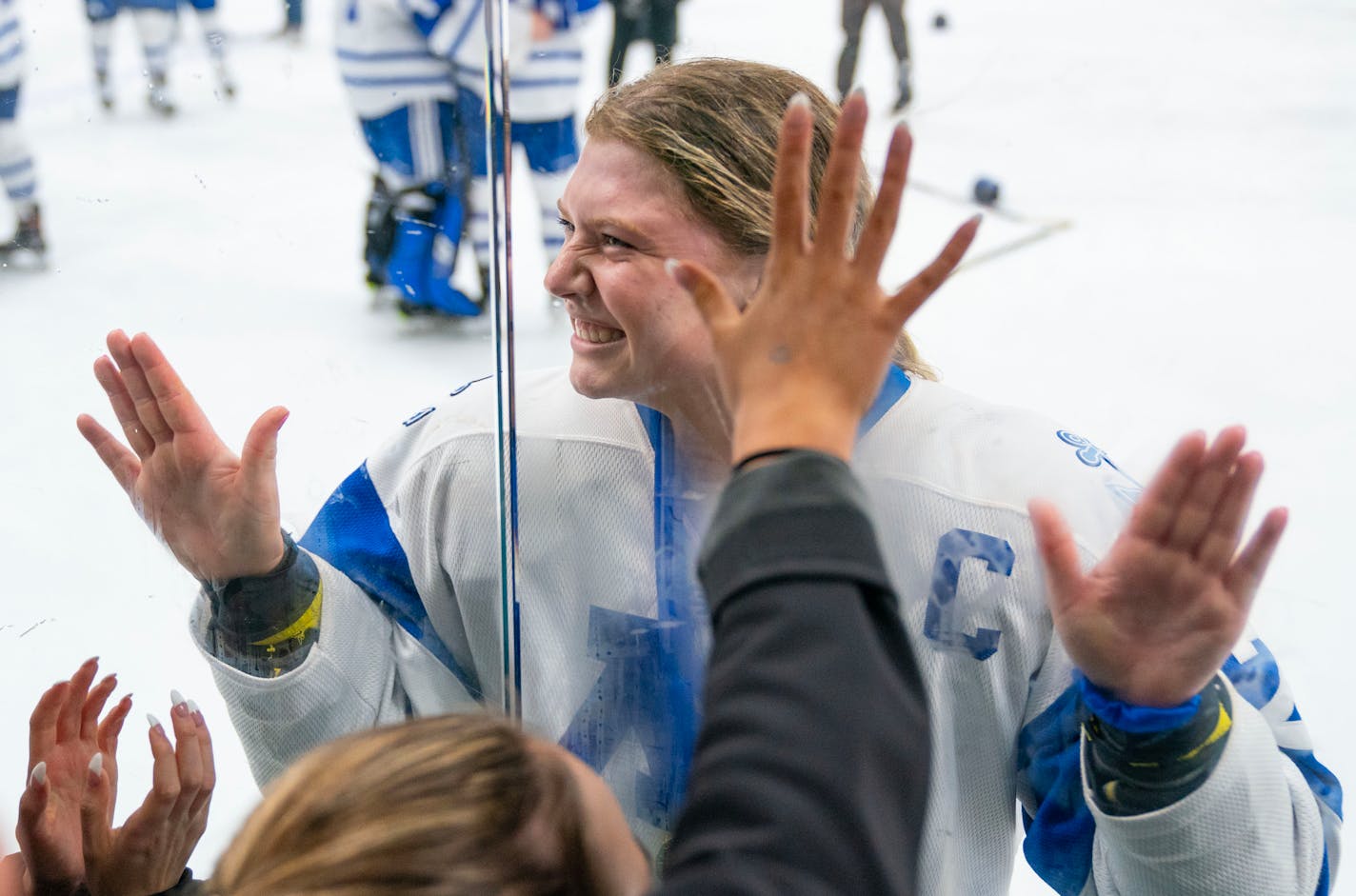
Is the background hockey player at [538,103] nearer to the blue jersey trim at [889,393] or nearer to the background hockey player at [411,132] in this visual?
the background hockey player at [411,132]

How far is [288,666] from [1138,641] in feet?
1.89

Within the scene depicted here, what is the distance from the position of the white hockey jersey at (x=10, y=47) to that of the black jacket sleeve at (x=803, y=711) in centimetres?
89

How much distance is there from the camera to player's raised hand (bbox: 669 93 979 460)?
0.54m

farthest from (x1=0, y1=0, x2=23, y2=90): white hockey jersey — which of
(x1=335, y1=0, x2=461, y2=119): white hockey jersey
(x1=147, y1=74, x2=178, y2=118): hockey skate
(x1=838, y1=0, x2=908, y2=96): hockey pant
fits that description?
(x1=838, y1=0, x2=908, y2=96): hockey pant

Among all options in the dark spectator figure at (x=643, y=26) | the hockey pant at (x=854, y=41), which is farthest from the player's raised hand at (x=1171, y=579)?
the dark spectator figure at (x=643, y=26)

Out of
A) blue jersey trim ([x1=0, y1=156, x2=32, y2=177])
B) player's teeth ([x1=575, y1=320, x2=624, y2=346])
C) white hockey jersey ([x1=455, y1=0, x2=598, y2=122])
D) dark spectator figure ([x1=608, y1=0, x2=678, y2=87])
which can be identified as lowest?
blue jersey trim ([x1=0, y1=156, x2=32, y2=177])

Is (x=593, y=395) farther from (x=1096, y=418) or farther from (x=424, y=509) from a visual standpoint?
(x=1096, y=418)

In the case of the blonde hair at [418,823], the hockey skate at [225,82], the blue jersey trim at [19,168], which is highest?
the hockey skate at [225,82]

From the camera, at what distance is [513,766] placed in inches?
21.0

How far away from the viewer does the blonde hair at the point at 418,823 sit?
1.54 feet

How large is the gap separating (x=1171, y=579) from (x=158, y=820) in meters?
0.68

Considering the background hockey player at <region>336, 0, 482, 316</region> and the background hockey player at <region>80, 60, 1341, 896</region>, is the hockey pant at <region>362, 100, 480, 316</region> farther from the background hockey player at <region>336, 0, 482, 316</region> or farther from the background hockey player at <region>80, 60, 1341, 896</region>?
the background hockey player at <region>80, 60, 1341, 896</region>

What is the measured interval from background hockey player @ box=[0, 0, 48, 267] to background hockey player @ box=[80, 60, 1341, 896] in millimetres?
449

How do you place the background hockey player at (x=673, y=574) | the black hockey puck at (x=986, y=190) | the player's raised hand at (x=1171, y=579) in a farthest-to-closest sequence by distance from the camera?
1. the black hockey puck at (x=986, y=190)
2. the background hockey player at (x=673, y=574)
3. the player's raised hand at (x=1171, y=579)
